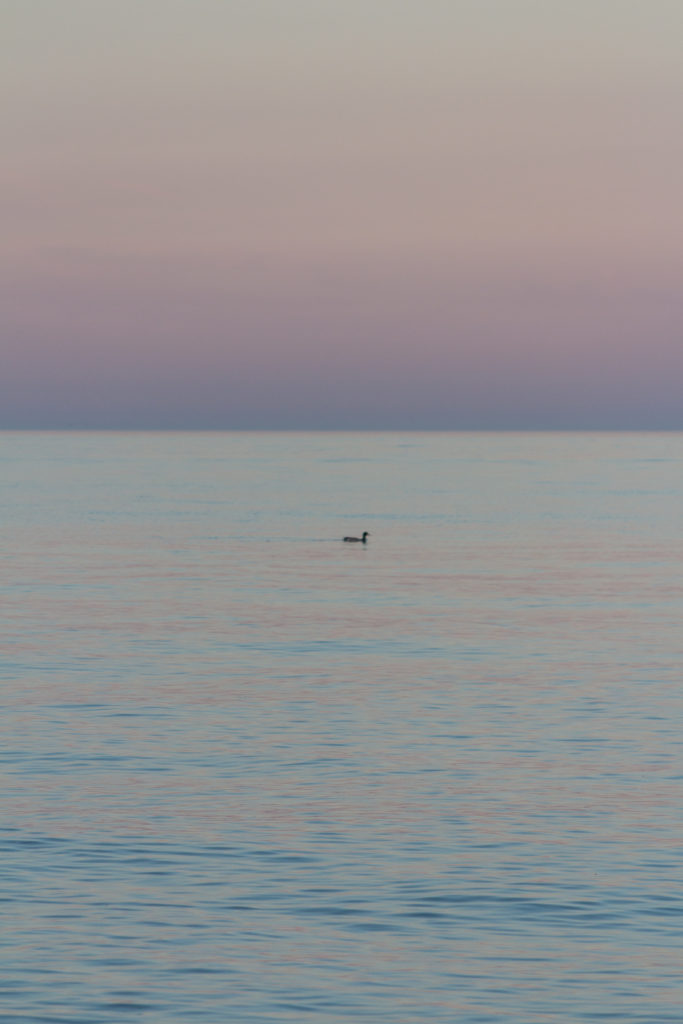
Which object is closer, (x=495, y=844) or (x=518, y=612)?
(x=495, y=844)

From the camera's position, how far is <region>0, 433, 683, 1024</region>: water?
15.6 metres

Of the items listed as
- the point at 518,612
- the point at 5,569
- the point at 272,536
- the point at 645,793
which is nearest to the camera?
the point at 645,793

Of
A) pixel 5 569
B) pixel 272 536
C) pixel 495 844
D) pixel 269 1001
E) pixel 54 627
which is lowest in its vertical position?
pixel 269 1001

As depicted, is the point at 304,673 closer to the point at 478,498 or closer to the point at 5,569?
the point at 5,569

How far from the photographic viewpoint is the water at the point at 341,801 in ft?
51.2

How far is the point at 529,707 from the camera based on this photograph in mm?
30031

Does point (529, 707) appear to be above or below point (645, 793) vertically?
above

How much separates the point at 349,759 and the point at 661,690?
30.7 feet

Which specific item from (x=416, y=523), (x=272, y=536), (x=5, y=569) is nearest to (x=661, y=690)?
(x=5, y=569)

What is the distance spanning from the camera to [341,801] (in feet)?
73.5

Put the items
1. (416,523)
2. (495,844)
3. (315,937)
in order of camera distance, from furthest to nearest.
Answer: (416,523), (495,844), (315,937)

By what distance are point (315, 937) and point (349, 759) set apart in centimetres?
853

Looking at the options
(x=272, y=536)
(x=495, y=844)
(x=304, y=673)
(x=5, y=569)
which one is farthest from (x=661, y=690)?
(x=272, y=536)

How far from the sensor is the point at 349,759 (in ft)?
82.6
